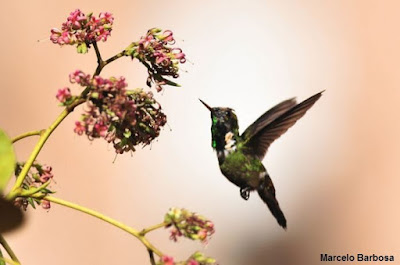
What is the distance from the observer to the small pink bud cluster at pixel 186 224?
0.89 m

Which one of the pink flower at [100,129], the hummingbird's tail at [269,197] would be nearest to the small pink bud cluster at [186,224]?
the pink flower at [100,129]

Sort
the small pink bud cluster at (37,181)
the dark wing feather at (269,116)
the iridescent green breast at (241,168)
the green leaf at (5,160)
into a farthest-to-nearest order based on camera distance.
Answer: the iridescent green breast at (241,168)
the dark wing feather at (269,116)
the small pink bud cluster at (37,181)
the green leaf at (5,160)

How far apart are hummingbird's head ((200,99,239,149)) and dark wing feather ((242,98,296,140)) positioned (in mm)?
31

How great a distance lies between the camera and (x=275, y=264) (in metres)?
3.73

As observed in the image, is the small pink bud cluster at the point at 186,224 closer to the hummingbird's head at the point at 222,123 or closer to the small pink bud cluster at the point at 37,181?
the small pink bud cluster at the point at 37,181

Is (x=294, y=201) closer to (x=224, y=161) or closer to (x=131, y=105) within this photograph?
(x=224, y=161)

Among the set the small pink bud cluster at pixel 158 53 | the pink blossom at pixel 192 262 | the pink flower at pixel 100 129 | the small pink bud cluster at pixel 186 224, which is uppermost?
the small pink bud cluster at pixel 158 53

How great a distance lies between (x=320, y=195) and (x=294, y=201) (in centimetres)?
15

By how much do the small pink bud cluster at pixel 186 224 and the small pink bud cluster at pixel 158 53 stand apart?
0.25 meters

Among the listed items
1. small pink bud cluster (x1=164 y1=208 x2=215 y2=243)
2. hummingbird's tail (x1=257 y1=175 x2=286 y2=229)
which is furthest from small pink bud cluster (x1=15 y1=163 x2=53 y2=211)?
hummingbird's tail (x1=257 y1=175 x2=286 y2=229)

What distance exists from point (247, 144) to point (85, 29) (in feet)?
1.47

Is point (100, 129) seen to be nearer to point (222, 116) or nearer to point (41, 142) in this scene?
point (41, 142)

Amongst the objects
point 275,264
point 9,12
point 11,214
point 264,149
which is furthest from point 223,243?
point 11,214

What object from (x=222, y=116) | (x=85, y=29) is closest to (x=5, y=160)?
(x=85, y=29)
